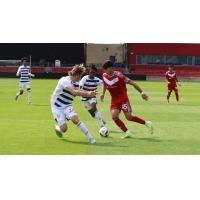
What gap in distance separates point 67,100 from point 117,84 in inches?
56.9

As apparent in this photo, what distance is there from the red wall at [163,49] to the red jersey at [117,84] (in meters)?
59.2

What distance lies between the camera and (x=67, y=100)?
12734 mm

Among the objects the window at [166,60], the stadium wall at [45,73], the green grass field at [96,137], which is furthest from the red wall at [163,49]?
the green grass field at [96,137]

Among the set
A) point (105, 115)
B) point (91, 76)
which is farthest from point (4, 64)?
point (91, 76)

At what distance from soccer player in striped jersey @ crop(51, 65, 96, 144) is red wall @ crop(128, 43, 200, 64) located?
60.1 meters

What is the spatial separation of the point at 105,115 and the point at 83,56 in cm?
5102

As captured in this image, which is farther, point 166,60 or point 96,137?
point 166,60

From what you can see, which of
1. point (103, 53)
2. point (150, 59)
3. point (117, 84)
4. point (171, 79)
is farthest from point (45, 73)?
point (117, 84)

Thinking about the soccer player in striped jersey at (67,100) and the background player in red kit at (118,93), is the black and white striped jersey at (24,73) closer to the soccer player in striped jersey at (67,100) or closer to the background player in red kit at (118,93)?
the background player in red kit at (118,93)

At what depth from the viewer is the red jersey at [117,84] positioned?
525 inches

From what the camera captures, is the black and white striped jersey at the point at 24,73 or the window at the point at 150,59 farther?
the window at the point at 150,59

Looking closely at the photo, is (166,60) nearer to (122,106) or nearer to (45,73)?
(45,73)

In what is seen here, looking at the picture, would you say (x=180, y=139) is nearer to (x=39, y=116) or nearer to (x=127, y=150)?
(x=127, y=150)

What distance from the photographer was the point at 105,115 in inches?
797
